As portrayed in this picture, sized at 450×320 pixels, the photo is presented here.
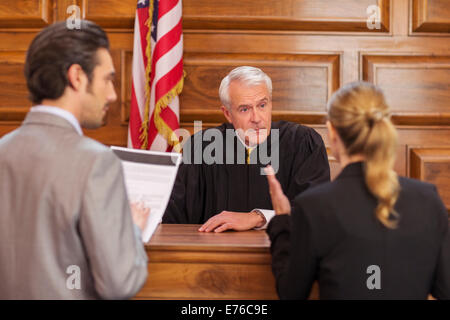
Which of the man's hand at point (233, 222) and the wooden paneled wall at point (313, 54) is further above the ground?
the wooden paneled wall at point (313, 54)

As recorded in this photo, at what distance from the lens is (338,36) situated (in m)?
4.04

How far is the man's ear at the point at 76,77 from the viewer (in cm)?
163

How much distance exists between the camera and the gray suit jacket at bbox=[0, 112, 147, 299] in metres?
1.48

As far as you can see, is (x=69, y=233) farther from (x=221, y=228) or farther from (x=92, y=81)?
(x=221, y=228)

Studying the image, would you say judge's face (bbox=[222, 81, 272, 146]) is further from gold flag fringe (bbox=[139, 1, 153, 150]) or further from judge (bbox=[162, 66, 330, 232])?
gold flag fringe (bbox=[139, 1, 153, 150])

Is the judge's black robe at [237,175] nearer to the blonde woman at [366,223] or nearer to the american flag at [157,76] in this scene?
the american flag at [157,76]

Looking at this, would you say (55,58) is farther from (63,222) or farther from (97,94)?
(63,222)

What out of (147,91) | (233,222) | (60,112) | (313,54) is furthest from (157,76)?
(60,112)

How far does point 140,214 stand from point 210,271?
35cm

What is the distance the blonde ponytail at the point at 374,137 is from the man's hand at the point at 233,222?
90cm

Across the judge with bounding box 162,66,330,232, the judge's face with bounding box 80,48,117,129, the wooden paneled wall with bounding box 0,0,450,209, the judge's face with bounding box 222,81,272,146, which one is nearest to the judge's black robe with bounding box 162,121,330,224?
the judge with bounding box 162,66,330,232

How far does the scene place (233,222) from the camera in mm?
2377

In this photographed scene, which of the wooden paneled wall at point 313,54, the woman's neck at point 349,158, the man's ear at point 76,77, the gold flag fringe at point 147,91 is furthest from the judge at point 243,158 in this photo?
the man's ear at point 76,77

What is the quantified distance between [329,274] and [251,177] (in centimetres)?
164
